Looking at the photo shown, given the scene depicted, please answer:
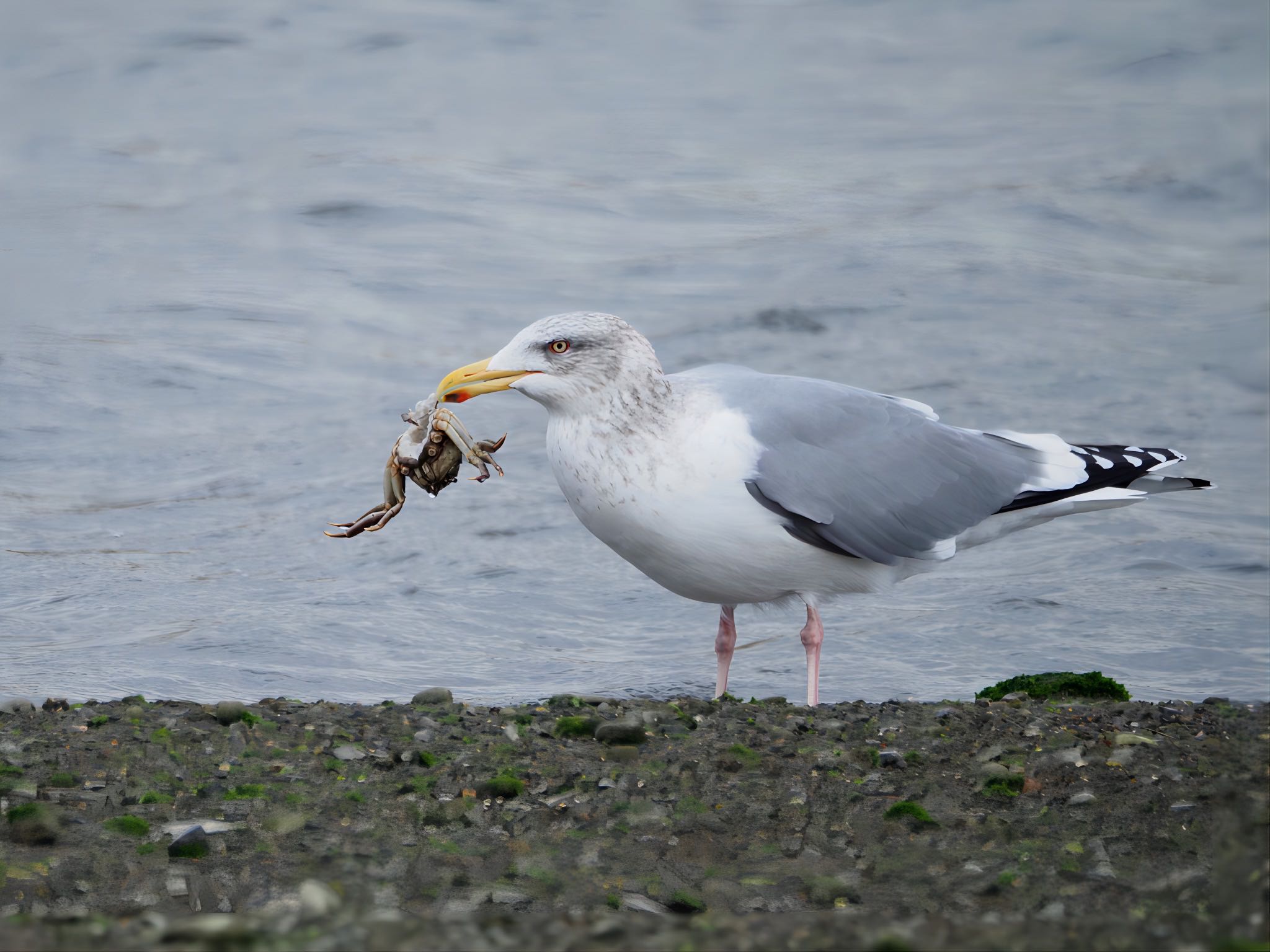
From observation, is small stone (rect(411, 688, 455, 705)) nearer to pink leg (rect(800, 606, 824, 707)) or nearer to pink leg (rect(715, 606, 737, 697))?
pink leg (rect(715, 606, 737, 697))

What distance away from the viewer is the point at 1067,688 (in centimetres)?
738

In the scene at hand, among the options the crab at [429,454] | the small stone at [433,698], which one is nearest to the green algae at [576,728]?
the small stone at [433,698]

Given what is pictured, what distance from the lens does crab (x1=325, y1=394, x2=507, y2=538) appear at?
649 centimetres

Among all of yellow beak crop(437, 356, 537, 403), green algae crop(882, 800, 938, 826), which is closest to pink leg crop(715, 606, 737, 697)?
yellow beak crop(437, 356, 537, 403)

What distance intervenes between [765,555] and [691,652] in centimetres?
343

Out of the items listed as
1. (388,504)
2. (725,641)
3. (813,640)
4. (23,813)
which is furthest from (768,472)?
(23,813)

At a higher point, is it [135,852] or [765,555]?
[765,555]

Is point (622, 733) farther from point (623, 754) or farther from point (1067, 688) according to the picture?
point (1067, 688)

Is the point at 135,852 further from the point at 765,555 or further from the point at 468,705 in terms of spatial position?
the point at 765,555

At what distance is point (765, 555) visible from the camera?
255 inches

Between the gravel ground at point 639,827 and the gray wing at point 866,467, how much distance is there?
0.96m

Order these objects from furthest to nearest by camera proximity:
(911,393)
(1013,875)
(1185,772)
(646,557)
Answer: (911,393) < (646,557) < (1185,772) < (1013,875)

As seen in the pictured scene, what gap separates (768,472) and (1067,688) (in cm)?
214

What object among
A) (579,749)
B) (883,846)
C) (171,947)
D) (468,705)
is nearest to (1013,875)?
(883,846)
